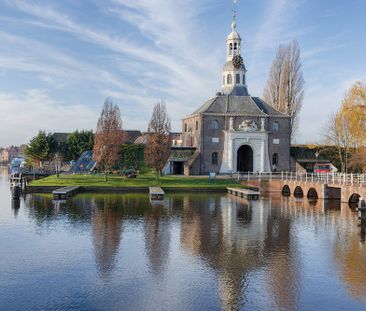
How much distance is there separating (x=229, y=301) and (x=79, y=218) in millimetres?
17884

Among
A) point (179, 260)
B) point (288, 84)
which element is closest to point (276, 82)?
point (288, 84)

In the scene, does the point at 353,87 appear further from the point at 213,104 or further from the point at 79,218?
the point at 79,218

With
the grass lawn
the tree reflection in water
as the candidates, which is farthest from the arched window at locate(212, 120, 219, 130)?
the tree reflection in water

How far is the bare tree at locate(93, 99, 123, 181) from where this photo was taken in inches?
2205

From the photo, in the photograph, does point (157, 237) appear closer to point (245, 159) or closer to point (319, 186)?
point (319, 186)

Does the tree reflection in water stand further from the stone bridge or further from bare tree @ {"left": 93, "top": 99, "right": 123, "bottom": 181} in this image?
bare tree @ {"left": 93, "top": 99, "right": 123, "bottom": 181}

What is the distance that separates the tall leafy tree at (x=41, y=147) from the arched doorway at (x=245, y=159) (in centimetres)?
3411

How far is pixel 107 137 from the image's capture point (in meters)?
56.3

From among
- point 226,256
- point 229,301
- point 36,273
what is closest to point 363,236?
point 226,256

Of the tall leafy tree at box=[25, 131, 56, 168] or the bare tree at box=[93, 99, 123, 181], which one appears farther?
the tall leafy tree at box=[25, 131, 56, 168]

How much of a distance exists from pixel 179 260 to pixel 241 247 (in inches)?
154

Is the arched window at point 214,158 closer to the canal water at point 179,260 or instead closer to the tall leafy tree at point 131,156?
the tall leafy tree at point 131,156

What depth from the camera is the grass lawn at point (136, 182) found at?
52544 millimetres

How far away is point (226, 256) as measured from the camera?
63.2 feet
